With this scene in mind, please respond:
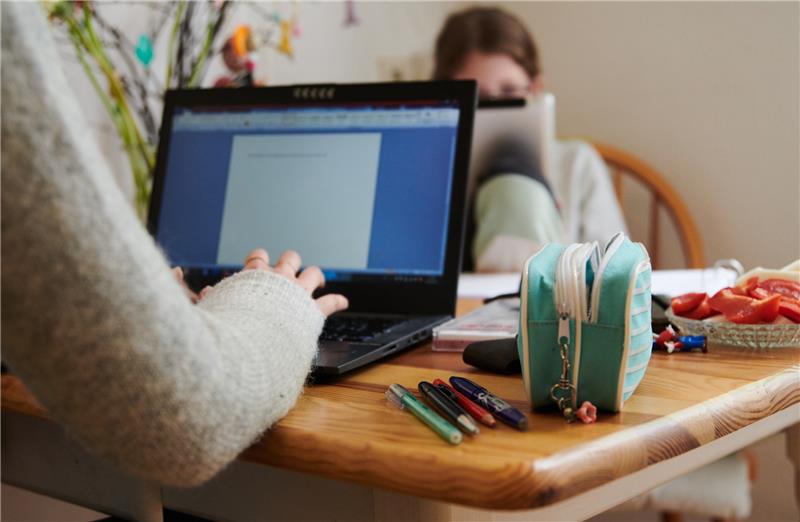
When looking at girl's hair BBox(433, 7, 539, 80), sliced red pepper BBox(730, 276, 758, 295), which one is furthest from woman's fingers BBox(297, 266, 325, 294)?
girl's hair BBox(433, 7, 539, 80)

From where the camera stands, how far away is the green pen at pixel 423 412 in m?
0.46

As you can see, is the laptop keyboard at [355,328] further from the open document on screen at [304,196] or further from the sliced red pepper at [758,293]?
the sliced red pepper at [758,293]

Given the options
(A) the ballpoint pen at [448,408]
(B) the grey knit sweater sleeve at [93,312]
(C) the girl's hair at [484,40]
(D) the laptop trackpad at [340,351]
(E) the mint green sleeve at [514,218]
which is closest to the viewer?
(B) the grey knit sweater sleeve at [93,312]

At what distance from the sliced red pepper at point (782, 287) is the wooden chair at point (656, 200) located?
135 cm

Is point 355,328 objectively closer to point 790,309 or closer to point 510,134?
point 790,309

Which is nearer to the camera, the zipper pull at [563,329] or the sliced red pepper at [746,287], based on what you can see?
the zipper pull at [563,329]

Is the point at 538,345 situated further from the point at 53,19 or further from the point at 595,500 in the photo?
the point at 53,19

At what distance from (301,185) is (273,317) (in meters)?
0.42

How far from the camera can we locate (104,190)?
1.30ft

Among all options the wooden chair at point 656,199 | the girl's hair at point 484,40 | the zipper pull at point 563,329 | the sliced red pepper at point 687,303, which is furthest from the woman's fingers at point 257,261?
the wooden chair at point 656,199

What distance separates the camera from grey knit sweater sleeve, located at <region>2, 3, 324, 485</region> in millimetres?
374

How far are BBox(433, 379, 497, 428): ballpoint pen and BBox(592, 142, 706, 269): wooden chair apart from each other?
1.59 metres

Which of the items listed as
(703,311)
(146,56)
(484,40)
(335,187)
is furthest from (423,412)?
(484,40)

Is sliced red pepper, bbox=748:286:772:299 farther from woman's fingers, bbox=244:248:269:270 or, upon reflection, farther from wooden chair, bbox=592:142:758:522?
wooden chair, bbox=592:142:758:522
